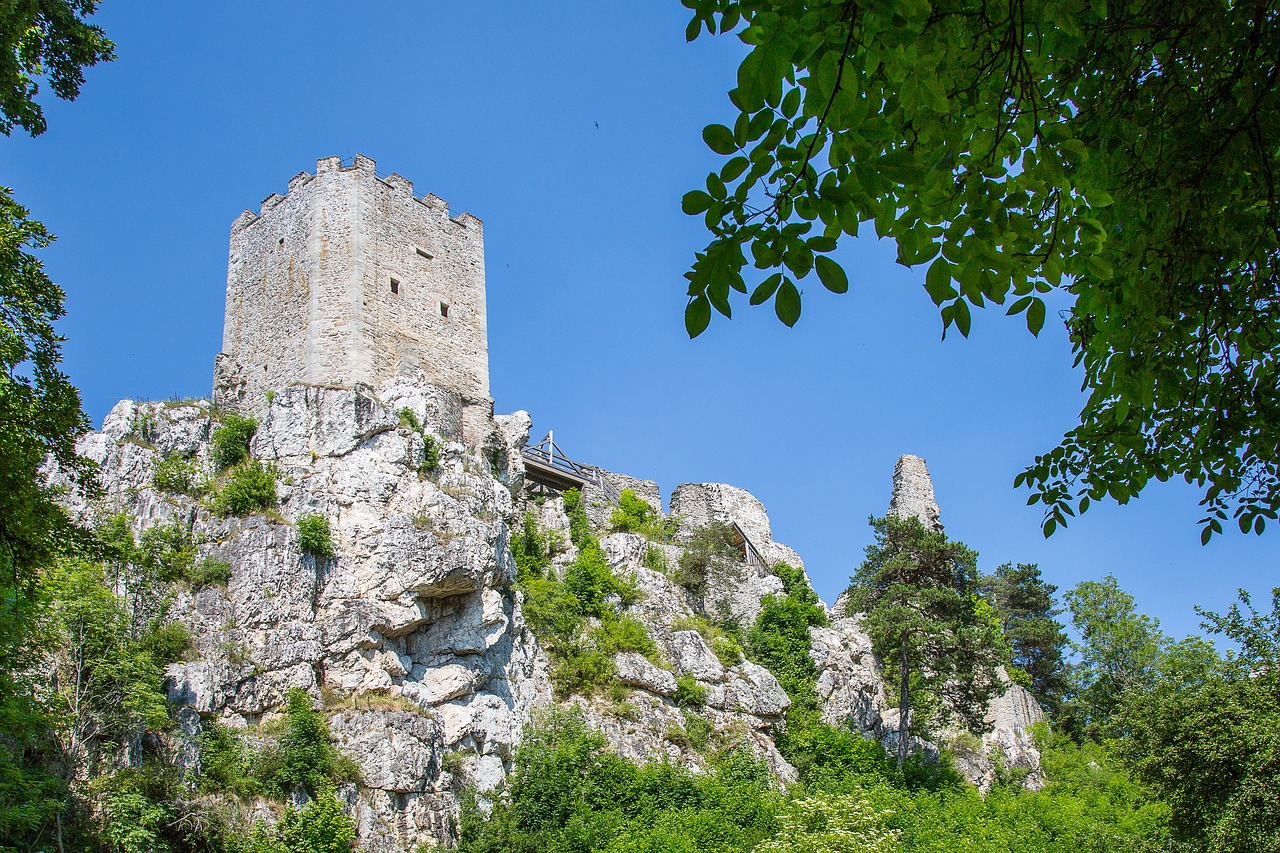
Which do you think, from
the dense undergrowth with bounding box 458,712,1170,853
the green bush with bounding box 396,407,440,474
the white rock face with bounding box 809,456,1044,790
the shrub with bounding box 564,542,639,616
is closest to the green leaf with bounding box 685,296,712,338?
the dense undergrowth with bounding box 458,712,1170,853

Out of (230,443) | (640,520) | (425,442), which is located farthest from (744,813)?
(230,443)

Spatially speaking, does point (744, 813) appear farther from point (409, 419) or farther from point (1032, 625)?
point (1032, 625)

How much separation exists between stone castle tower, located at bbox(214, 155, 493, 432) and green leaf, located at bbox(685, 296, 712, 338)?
19.9 m

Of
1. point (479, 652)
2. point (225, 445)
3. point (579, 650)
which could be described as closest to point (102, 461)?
point (225, 445)

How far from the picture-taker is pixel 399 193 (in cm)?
2562

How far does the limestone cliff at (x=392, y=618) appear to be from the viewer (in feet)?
57.7

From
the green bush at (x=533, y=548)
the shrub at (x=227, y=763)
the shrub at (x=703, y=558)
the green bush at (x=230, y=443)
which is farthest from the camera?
the shrub at (x=703, y=558)

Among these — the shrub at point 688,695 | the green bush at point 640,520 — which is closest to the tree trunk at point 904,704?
the shrub at point 688,695

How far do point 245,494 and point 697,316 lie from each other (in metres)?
18.1

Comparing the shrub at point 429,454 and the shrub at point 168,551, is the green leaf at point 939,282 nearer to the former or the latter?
the shrub at point 168,551

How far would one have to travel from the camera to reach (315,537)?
19.3m

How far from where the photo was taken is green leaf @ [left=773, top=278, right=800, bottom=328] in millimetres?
3264

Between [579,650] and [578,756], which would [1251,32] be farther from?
[579,650]

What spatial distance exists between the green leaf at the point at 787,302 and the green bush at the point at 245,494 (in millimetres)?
18198
